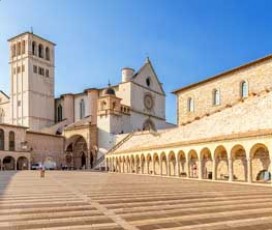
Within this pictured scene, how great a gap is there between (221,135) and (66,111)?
46548mm

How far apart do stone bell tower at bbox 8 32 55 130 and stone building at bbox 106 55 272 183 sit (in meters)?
25.3

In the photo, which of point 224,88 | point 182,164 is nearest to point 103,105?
point 224,88

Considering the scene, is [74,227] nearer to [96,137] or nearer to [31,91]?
[96,137]

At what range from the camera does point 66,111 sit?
68.1 metres

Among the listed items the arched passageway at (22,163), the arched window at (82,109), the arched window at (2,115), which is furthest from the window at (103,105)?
the arched window at (2,115)

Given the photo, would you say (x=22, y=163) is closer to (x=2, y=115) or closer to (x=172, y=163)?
(x=2, y=115)

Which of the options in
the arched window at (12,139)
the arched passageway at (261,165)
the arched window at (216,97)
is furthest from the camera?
the arched window at (12,139)

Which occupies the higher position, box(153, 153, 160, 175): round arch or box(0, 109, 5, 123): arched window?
box(0, 109, 5, 123): arched window

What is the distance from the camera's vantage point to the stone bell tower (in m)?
65.3

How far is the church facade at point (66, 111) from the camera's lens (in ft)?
179

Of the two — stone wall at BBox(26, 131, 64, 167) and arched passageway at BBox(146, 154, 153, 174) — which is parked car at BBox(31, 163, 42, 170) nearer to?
stone wall at BBox(26, 131, 64, 167)

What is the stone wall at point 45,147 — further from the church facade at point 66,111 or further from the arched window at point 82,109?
the arched window at point 82,109

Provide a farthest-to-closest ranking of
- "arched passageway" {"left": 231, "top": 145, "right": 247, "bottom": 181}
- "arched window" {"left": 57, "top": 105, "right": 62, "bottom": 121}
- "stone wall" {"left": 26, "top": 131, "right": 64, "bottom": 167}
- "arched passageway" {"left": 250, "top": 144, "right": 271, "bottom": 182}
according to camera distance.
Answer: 1. "arched window" {"left": 57, "top": 105, "right": 62, "bottom": 121}
2. "stone wall" {"left": 26, "top": 131, "right": 64, "bottom": 167}
3. "arched passageway" {"left": 231, "top": 145, "right": 247, "bottom": 181}
4. "arched passageway" {"left": 250, "top": 144, "right": 271, "bottom": 182}

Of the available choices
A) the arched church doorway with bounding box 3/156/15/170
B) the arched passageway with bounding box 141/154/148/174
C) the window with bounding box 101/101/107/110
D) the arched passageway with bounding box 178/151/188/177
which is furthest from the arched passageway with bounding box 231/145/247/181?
the arched church doorway with bounding box 3/156/15/170
